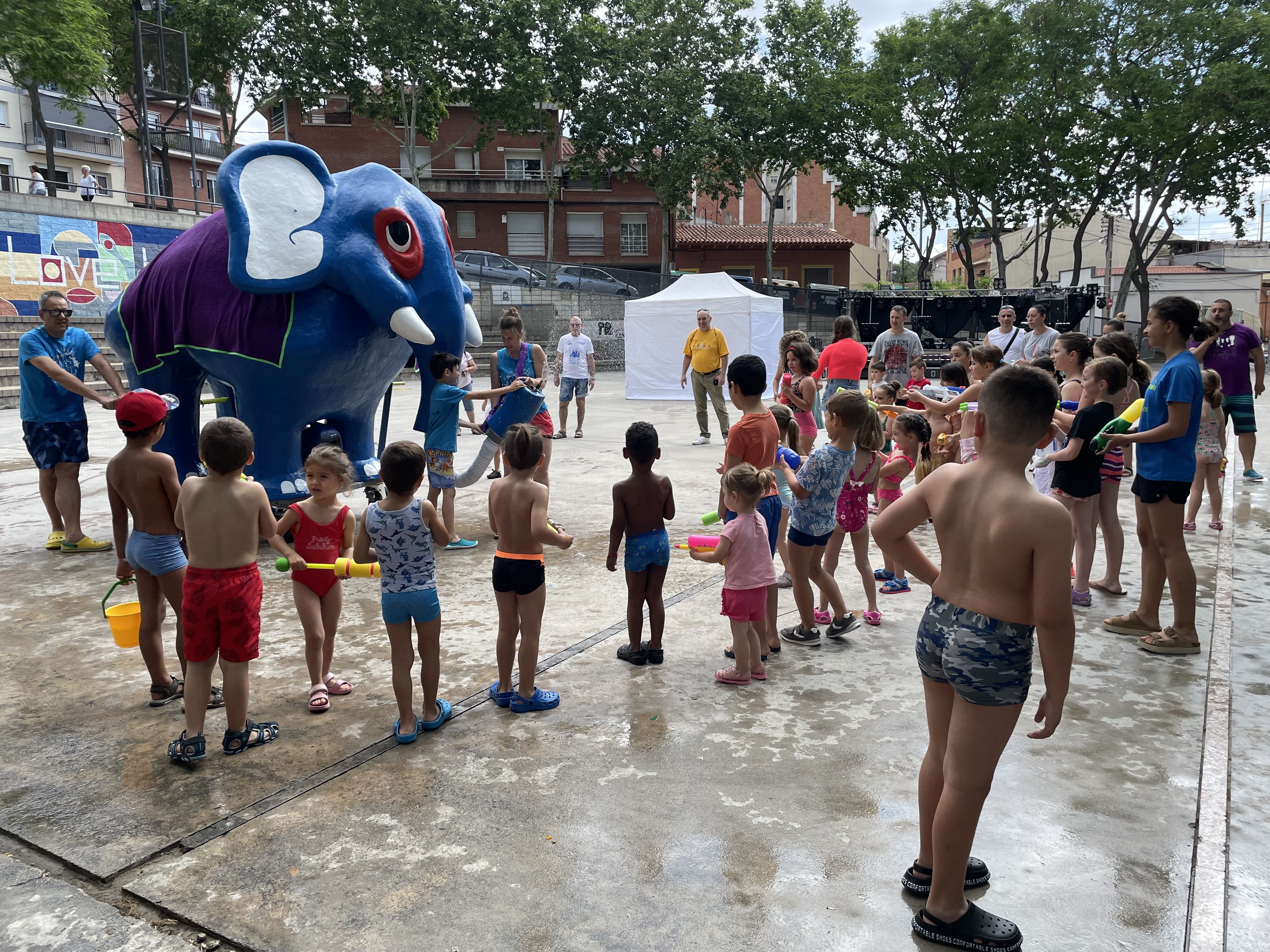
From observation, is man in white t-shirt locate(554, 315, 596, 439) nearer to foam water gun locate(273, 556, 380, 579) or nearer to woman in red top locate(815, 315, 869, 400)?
woman in red top locate(815, 315, 869, 400)

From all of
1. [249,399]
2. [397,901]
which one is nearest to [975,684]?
[397,901]

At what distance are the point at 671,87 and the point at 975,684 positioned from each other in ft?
105

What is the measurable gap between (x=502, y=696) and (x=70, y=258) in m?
21.7

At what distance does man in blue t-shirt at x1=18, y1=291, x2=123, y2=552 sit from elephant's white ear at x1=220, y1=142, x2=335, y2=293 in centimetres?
133

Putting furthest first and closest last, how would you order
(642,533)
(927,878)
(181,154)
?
(181,154), (642,533), (927,878)

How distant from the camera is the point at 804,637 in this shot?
4.64m

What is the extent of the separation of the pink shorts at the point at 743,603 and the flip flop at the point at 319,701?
1.70 meters

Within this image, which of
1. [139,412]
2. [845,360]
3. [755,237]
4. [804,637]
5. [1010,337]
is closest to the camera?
[139,412]

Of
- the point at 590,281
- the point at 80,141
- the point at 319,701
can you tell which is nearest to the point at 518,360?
the point at 319,701

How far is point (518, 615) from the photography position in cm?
376

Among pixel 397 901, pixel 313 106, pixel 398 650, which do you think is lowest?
pixel 397 901

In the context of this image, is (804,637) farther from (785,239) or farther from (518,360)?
(785,239)

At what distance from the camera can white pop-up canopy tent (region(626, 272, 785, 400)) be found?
16.9m

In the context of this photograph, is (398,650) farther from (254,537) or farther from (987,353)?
(987,353)
